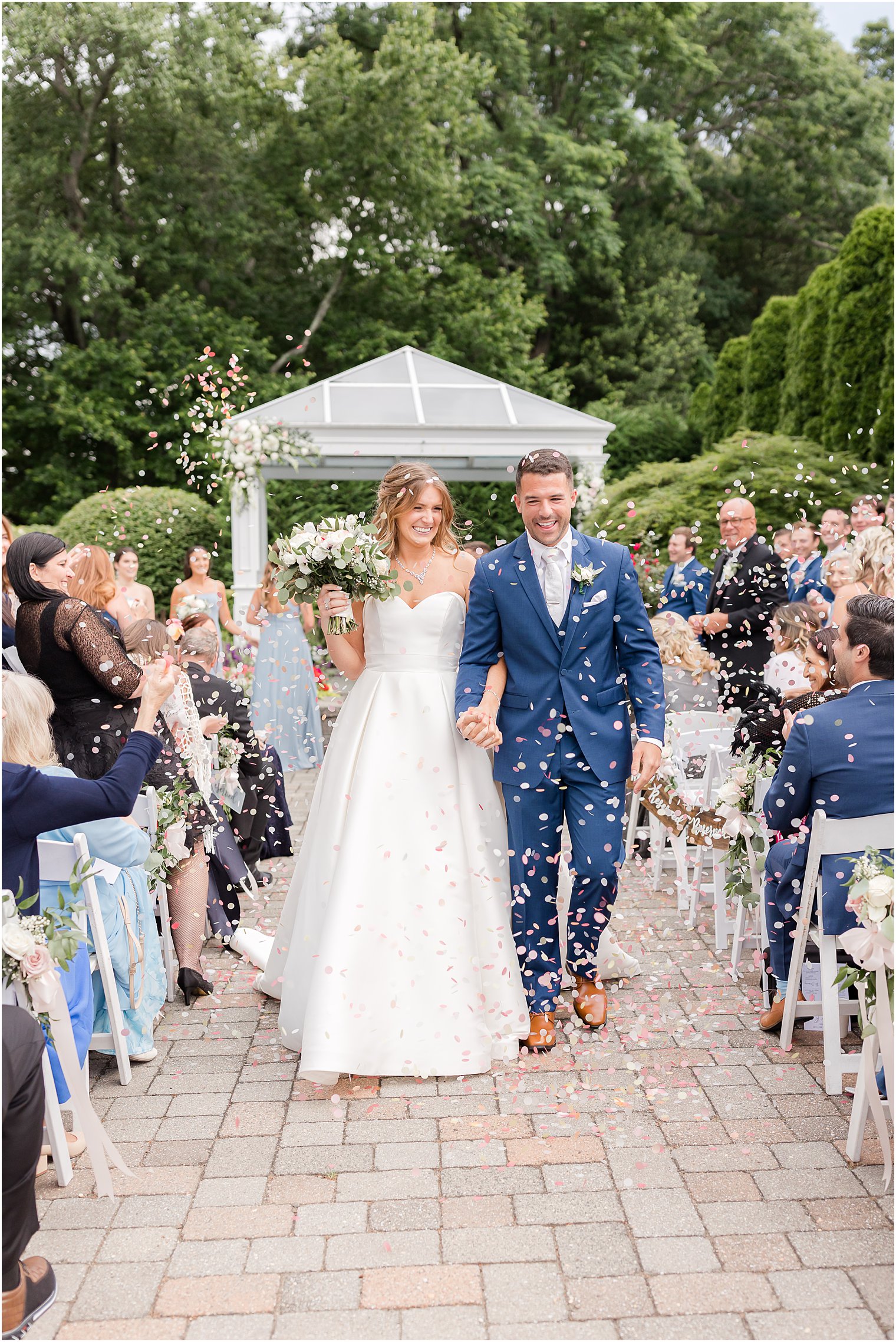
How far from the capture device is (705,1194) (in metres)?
3.02

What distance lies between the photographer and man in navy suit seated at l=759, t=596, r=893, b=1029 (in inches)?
137

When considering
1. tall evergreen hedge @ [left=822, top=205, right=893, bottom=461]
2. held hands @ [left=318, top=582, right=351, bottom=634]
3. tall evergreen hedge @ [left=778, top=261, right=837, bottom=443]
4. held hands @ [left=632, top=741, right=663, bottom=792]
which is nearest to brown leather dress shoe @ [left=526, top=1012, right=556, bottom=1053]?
held hands @ [left=632, top=741, right=663, bottom=792]

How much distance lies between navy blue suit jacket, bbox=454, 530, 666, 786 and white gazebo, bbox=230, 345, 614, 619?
24.4 ft

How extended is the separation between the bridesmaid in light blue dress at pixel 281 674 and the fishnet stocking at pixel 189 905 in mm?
4049

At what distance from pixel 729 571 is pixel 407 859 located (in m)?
4.36

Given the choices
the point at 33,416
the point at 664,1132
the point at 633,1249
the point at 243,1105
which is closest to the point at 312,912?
the point at 243,1105

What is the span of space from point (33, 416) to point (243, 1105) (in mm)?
17855

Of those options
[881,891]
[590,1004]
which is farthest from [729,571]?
[881,891]

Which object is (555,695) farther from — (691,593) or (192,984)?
(691,593)

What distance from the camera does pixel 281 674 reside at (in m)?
8.86

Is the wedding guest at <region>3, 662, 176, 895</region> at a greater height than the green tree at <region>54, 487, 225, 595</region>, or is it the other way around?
the green tree at <region>54, 487, 225, 595</region>

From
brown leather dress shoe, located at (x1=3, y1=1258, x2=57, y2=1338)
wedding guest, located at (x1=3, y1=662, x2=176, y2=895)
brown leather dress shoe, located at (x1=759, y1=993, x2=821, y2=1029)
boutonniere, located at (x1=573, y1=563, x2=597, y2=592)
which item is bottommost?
brown leather dress shoe, located at (x1=759, y1=993, x2=821, y2=1029)

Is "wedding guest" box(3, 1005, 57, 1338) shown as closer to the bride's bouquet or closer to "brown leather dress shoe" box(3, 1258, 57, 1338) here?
"brown leather dress shoe" box(3, 1258, 57, 1338)

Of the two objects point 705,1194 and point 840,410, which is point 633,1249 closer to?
point 705,1194
